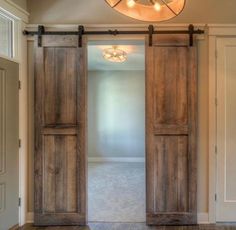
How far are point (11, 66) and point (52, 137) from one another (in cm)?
96

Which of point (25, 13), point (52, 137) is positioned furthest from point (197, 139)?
point (25, 13)

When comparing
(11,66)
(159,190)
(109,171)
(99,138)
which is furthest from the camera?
(99,138)

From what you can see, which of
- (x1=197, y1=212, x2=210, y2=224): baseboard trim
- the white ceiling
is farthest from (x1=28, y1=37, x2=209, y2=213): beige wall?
the white ceiling

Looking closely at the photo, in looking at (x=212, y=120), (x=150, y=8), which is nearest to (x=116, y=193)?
(x=212, y=120)

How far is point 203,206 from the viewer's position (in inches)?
142

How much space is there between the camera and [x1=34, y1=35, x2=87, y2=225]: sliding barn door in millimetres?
3559

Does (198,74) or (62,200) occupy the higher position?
(198,74)

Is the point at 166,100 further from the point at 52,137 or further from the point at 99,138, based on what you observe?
the point at 99,138

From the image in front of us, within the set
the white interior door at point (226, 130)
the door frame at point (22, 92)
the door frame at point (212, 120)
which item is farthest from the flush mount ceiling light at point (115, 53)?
the white interior door at point (226, 130)

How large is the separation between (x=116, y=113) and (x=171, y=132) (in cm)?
452

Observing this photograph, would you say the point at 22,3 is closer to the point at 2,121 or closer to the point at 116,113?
the point at 2,121

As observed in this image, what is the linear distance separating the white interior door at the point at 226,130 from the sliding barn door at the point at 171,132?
33cm

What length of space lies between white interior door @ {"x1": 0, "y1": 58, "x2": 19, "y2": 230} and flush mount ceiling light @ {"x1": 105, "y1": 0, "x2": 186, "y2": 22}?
1583 mm

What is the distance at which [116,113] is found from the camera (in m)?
8.00
